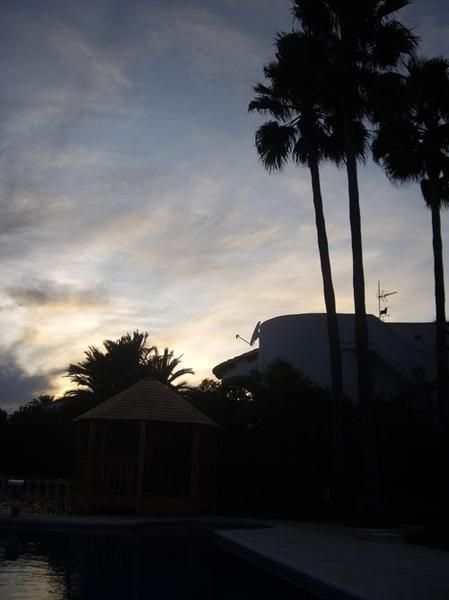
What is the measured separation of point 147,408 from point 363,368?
6.39 meters

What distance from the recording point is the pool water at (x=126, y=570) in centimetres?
923

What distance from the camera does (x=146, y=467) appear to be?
21.8 meters

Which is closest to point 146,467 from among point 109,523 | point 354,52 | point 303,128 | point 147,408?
point 147,408

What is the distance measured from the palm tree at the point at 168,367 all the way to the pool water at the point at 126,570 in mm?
19434

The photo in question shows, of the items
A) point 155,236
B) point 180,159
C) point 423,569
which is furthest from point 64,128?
point 423,569

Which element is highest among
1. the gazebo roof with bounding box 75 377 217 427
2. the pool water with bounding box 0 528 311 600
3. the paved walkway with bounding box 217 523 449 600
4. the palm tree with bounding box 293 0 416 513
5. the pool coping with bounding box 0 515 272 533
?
the palm tree with bounding box 293 0 416 513

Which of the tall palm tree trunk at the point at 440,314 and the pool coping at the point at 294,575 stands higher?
the tall palm tree trunk at the point at 440,314

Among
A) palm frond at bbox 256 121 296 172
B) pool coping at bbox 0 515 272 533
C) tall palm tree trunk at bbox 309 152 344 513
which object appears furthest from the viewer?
palm frond at bbox 256 121 296 172

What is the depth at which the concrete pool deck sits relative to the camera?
28.3 ft

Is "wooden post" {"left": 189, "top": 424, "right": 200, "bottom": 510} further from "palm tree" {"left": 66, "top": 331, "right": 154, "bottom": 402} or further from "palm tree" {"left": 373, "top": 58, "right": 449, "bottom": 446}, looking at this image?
"palm tree" {"left": 66, "top": 331, "right": 154, "bottom": 402}

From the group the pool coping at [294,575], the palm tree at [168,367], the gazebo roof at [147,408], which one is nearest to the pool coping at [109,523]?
the gazebo roof at [147,408]

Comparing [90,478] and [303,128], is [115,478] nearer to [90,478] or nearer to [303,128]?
[90,478]

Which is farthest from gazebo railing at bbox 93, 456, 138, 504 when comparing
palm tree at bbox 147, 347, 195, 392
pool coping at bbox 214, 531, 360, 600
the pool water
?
palm tree at bbox 147, 347, 195, 392

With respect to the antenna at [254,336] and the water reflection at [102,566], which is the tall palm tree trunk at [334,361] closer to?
the water reflection at [102,566]
